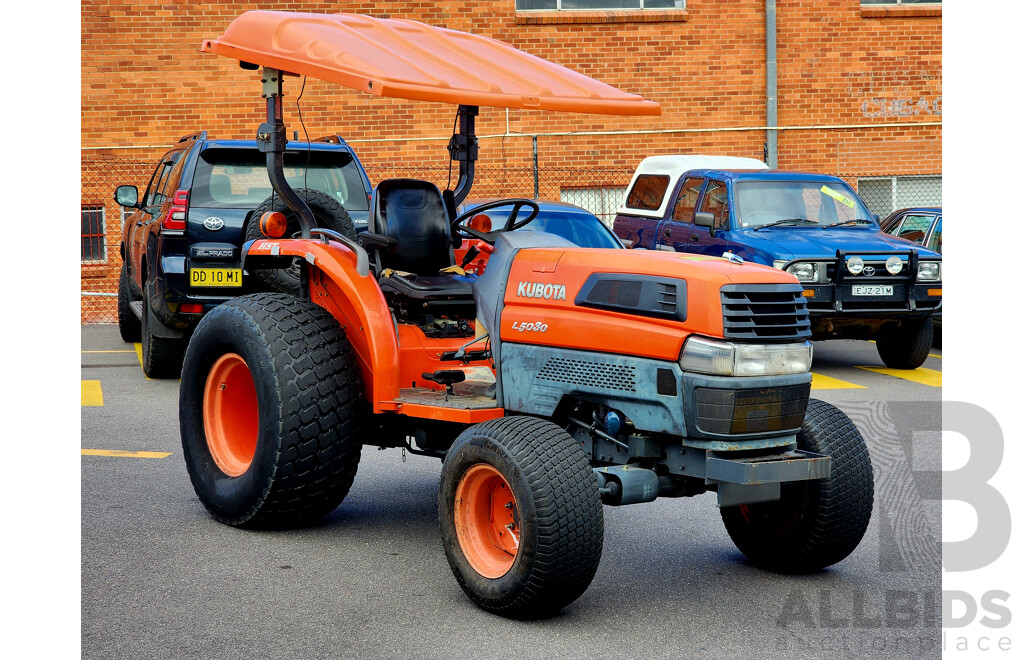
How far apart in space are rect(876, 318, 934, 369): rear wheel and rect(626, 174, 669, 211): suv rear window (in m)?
3.19

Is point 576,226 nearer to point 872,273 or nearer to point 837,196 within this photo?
point 872,273

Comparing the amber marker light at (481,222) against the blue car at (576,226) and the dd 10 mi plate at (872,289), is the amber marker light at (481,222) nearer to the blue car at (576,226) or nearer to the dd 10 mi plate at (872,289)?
the blue car at (576,226)

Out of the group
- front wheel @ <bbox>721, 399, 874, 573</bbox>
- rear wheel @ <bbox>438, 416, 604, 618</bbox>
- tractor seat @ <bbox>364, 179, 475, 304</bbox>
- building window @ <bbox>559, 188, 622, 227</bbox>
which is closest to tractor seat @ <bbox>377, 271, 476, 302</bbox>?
tractor seat @ <bbox>364, 179, 475, 304</bbox>

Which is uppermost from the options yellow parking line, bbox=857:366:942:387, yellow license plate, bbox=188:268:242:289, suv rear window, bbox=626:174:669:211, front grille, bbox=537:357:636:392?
suv rear window, bbox=626:174:669:211

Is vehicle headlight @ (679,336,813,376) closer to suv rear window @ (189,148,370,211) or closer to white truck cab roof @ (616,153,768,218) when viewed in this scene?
suv rear window @ (189,148,370,211)

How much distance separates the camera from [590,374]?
16.6ft

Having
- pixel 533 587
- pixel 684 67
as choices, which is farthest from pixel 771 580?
pixel 684 67

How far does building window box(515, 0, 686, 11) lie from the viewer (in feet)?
57.8

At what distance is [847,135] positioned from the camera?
18078mm

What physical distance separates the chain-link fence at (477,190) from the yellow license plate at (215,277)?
6.31 meters

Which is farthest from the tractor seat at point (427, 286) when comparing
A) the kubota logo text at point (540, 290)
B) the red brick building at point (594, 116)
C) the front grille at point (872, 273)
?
the red brick building at point (594, 116)

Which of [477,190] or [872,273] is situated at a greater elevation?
[477,190]

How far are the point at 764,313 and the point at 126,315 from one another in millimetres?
10702

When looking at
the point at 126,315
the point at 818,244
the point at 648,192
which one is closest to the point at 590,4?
the point at 648,192
